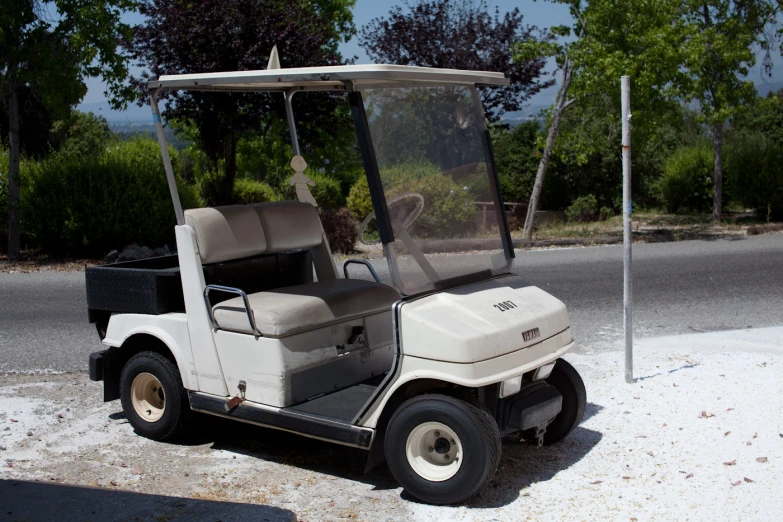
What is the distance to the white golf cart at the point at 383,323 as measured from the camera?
4.09 m

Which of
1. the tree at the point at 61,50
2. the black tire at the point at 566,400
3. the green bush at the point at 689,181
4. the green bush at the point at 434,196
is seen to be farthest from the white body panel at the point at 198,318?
the green bush at the point at 689,181

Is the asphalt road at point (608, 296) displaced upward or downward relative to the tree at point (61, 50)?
downward

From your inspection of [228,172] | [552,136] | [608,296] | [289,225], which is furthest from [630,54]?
[289,225]

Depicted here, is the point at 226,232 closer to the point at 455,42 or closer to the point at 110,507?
the point at 110,507

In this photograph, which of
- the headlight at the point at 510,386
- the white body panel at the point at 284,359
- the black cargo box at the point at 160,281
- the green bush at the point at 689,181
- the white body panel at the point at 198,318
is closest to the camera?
the headlight at the point at 510,386

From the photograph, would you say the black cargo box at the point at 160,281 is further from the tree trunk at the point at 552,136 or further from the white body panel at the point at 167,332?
the tree trunk at the point at 552,136

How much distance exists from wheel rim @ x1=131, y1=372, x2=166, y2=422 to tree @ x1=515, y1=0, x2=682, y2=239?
1021cm

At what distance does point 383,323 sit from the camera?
5160 millimetres

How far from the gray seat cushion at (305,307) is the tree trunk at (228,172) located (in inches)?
441

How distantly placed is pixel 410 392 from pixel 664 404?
202cm

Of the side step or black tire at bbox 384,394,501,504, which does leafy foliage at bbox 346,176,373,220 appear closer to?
the side step

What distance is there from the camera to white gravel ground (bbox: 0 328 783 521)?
409cm

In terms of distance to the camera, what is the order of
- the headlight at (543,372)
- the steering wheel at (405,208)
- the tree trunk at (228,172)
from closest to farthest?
the steering wheel at (405,208), the headlight at (543,372), the tree trunk at (228,172)

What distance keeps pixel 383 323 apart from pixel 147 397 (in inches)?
59.2
